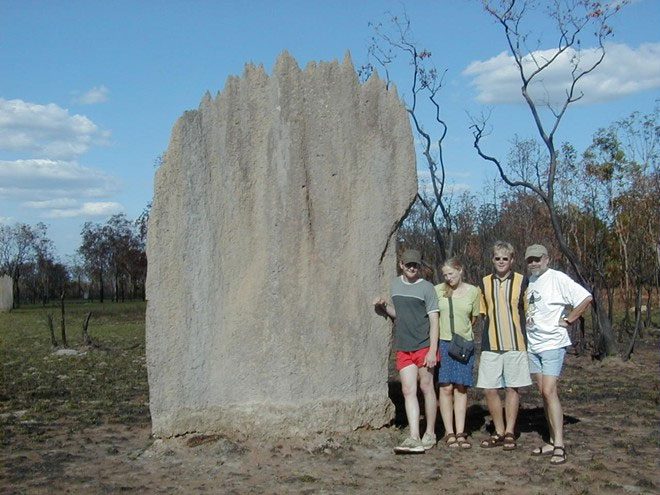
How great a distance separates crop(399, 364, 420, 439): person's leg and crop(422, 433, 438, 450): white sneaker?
0.54ft

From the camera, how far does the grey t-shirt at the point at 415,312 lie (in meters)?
6.87

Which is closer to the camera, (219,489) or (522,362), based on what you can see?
(219,489)

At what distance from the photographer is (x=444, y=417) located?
7.10 meters

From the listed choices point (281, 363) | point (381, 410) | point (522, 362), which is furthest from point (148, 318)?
point (522, 362)

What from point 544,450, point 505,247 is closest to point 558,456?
point 544,450

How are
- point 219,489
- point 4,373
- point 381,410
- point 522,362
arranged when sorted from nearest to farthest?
point 219,489 → point 522,362 → point 381,410 → point 4,373

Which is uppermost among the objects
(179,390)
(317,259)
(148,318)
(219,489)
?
(317,259)

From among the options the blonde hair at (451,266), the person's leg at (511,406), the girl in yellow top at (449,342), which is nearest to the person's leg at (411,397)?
the girl in yellow top at (449,342)

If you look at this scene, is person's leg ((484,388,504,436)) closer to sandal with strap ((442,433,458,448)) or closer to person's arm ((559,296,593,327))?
sandal with strap ((442,433,458,448))

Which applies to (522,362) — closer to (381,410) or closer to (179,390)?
(381,410)

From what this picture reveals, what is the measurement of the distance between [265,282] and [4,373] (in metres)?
7.65

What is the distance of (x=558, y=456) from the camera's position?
21.5 feet

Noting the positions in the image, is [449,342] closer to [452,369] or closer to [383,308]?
[452,369]

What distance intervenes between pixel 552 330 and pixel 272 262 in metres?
2.47
